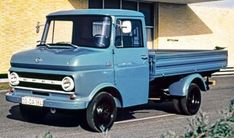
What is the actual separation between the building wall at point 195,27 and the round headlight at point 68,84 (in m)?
19.7

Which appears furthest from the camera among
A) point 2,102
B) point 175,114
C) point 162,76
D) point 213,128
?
point 2,102

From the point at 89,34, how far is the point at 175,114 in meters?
3.25

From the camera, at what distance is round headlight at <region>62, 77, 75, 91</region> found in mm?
8312

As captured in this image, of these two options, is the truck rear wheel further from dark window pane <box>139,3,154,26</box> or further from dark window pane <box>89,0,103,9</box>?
dark window pane <box>139,3,154,26</box>

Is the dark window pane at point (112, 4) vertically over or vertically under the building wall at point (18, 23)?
over

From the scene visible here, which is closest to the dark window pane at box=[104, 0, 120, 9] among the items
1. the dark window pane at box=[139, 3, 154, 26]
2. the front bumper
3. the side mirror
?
the dark window pane at box=[139, 3, 154, 26]

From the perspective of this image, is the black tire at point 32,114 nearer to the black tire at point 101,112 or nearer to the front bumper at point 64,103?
the front bumper at point 64,103

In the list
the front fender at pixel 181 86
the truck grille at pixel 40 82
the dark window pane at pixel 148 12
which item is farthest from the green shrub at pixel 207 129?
the dark window pane at pixel 148 12

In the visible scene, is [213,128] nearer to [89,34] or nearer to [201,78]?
[89,34]

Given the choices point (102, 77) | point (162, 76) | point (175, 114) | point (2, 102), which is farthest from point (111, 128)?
point (2, 102)

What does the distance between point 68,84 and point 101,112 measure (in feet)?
2.71

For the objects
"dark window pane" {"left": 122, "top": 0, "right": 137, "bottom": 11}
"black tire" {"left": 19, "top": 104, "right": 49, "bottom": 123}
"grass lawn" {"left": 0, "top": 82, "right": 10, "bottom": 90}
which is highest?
"dark window pane" {"left": 122, "top": 0, "right": 137, "bottom": 11}

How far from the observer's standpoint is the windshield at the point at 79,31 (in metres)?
9.02

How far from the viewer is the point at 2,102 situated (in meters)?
12.9
